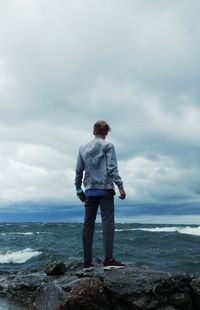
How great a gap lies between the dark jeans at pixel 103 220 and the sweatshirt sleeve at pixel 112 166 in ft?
0.98

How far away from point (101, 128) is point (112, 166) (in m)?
0.66

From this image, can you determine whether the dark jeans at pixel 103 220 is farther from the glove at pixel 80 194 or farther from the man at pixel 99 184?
the glove at pixel 80 194

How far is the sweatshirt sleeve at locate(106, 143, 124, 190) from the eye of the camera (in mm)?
6613

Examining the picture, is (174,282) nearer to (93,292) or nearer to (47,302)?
(93,292)

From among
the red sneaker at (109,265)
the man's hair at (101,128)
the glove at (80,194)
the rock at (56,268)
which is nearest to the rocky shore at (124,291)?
the red sneaker at (109,265)

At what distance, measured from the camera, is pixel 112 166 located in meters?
6.73

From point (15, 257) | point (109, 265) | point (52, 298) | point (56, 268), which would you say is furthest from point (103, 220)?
point (15, 257)

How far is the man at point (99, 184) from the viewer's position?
22.1ft

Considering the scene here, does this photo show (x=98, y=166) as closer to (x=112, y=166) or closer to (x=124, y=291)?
(x=112, y=166)

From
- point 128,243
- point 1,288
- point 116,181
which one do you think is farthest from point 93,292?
point 128,243

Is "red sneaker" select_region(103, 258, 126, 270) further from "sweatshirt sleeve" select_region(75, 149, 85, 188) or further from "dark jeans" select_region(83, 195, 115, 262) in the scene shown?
"sweatshirt sleeve" select_region(75, 149, 85, 188)

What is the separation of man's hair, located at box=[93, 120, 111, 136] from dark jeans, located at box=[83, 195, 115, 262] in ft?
3.33

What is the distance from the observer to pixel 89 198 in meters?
6.84

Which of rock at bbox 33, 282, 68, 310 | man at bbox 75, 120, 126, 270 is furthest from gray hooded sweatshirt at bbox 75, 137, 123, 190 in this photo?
rock at bbox 33, 282, 68, 310
